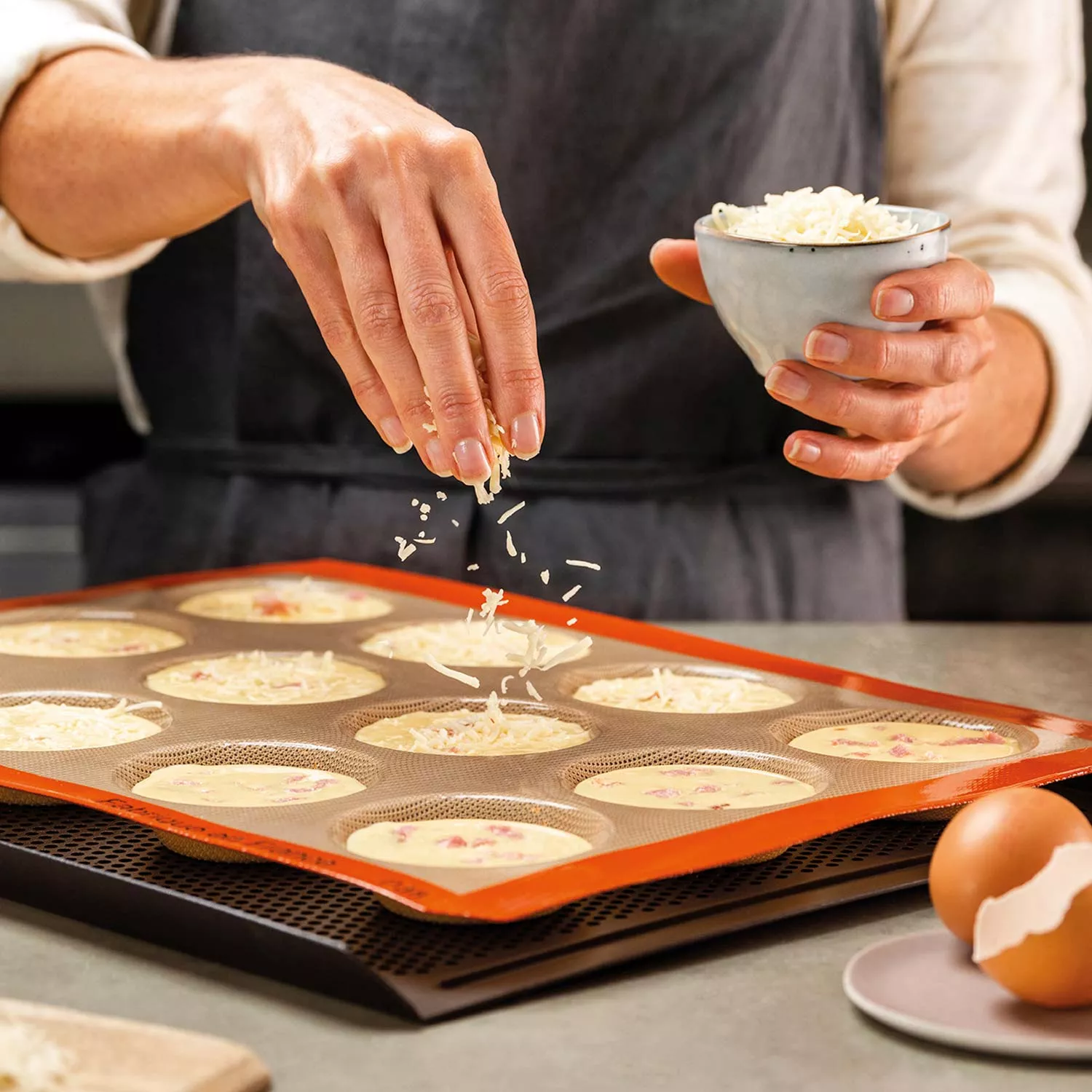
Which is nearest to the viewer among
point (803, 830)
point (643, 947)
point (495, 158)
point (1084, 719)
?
point (643, 947)

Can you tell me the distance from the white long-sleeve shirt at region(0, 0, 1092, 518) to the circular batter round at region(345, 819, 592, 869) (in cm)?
139

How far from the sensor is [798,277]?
1759mm

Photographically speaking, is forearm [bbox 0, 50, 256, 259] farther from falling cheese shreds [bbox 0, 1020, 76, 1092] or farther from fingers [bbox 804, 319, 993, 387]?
falling cheese shreds [bbox 0, 1020, 76, 1092]

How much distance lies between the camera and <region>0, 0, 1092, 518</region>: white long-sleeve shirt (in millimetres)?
2643

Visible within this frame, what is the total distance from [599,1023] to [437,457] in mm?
683

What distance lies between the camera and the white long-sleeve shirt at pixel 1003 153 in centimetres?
264

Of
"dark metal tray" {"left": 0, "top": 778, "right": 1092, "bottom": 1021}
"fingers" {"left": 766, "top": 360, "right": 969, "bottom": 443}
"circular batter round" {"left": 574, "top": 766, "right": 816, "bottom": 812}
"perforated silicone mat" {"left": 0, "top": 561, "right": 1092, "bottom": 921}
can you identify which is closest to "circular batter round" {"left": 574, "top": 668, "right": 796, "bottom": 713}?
"perforated silicone mat" {"left": 0, "top": 561, "right": 1092, "bottom": 921}

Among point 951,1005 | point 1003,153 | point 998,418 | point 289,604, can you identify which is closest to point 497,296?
point 951,1005

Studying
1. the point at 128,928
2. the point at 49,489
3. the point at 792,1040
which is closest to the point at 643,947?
the point at 792,1040

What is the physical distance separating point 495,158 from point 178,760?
129cm

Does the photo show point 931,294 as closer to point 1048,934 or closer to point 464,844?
point 464,844

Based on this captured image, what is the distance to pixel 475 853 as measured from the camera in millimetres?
1454

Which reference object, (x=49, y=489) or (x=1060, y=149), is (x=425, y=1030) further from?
(x=49, y=489)

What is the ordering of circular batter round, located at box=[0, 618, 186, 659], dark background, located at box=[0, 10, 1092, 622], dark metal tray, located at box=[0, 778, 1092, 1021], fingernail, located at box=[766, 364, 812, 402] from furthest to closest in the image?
dark background, located at box=[0, 10, 1092, 622] < circular batter round, located at box=[0, 618, 186, 659] < fingernail, located at box=[766, 364, 812, 402] < dark metal tray, located at box=[0, 778, 1092, 1021]
